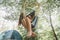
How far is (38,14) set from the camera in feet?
13.0

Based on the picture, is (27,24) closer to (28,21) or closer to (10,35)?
(28,21)

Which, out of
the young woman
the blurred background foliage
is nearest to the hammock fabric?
the blurred background foliage

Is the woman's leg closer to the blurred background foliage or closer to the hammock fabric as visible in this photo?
the blurred background foliage

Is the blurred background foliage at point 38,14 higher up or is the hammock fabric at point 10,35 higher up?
the blurred background foliage at point 38,14

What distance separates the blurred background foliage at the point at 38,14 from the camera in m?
3.88

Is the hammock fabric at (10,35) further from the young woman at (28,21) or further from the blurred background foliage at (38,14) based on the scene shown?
the young woman at (28,21)

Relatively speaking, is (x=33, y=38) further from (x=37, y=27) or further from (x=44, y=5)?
(x=44, y=5)

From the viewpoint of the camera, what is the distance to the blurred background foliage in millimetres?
3883

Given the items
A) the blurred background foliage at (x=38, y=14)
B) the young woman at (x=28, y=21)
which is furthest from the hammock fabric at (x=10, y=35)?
the young woman at (x=28, y=21)

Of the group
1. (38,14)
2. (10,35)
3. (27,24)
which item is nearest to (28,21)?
(27,24)

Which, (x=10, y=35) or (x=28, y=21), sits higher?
(x=28, y=21)

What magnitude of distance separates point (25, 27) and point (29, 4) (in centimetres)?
43

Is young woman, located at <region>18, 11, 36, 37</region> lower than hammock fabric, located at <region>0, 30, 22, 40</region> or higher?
higher

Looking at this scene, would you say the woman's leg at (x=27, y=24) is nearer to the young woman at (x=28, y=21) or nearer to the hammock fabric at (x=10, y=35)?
the young woman at (x=28, y=21)
